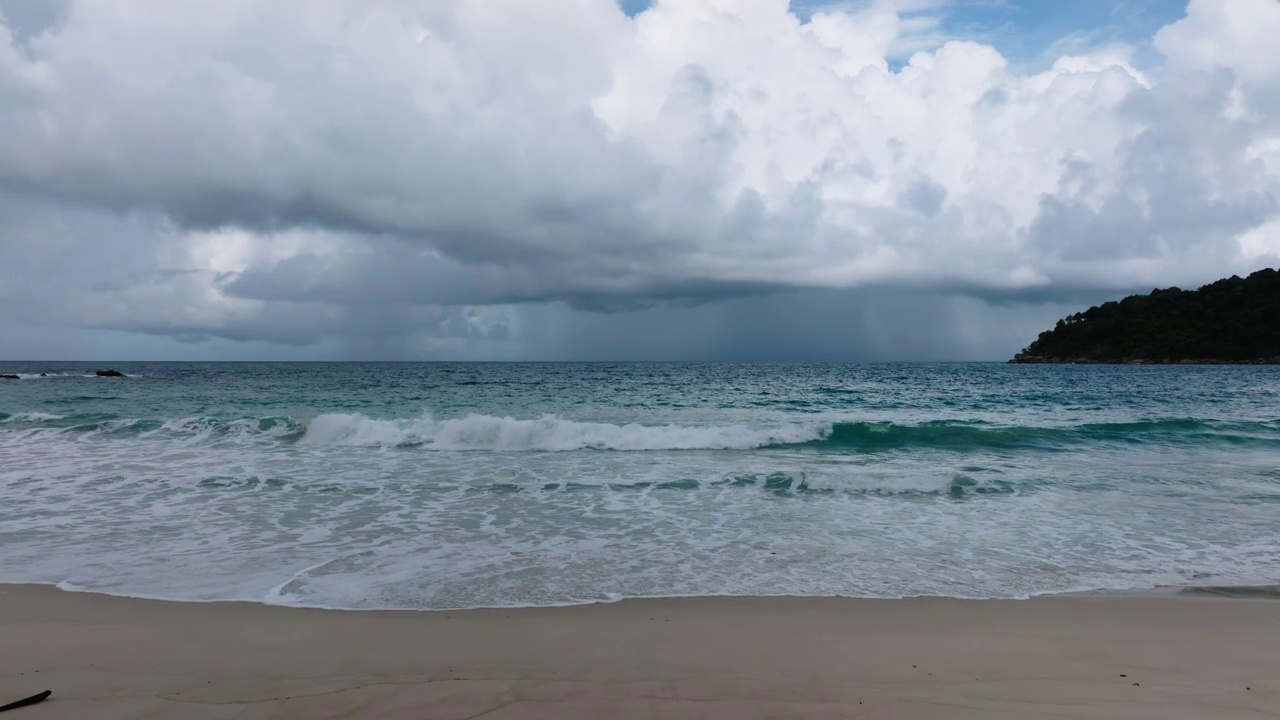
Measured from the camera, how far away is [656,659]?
5.30 m

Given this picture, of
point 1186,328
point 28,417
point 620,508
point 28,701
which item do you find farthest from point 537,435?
point 1186,328

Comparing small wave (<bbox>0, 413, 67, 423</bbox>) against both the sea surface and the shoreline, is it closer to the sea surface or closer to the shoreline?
the sea surface

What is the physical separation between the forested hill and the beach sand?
4144 inches

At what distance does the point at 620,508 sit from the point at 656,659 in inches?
256

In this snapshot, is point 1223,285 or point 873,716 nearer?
point 873,716

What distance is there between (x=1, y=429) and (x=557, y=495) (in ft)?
75.0

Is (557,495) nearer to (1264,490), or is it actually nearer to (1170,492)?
(1170,492)

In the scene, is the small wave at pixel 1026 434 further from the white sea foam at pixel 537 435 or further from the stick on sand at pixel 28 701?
the stick on sand at pixel 28 701

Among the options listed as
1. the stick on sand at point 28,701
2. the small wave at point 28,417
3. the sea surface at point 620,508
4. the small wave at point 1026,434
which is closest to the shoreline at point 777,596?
the sea surface at point 620,508

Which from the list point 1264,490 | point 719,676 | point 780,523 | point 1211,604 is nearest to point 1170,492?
point 1264,490

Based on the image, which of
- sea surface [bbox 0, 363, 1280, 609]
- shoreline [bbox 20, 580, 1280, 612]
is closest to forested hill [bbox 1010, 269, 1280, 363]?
sea surface [bbox 0, 363, 1280, 609]

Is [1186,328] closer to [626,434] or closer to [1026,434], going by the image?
[1026,434]

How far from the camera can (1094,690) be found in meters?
4.84

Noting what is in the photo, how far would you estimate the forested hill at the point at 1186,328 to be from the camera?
85.8 metres
